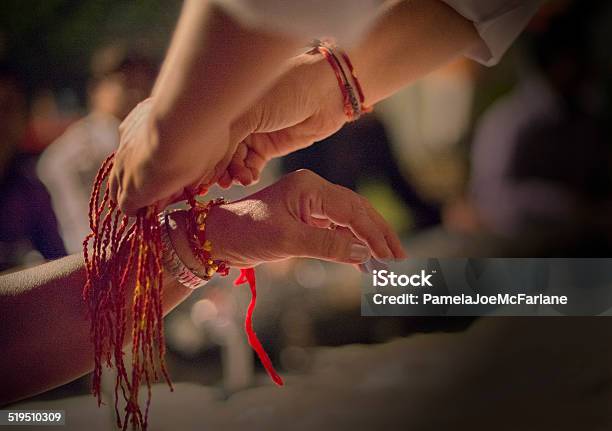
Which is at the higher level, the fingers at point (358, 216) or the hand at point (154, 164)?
the hand at point (154, 164)

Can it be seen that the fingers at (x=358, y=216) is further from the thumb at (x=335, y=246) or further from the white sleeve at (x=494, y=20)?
the white sleeve at (x=494, y=20)

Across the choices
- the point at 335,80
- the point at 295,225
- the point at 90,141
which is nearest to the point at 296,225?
the point at 295,225

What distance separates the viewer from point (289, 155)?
179 cm

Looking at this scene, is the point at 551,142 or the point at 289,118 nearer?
the point at 289,118

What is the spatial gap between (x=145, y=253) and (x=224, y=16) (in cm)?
79

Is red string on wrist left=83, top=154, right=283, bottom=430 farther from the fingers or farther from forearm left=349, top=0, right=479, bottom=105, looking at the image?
forearm left=349, top=0, right=479, bottom=105

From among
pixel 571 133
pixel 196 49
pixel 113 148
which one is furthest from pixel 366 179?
pixel 196 49

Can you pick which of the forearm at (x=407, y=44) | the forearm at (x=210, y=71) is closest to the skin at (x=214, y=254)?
the forearm at (x=407, y=44)

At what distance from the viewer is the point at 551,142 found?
180cm

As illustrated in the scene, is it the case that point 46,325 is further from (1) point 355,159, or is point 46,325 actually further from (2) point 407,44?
(2) point 407,44

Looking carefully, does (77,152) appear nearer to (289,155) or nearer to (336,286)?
(289,155)

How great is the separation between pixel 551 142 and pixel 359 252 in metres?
0.56

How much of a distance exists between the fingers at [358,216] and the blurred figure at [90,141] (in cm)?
56

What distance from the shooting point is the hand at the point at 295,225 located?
1.65 m
